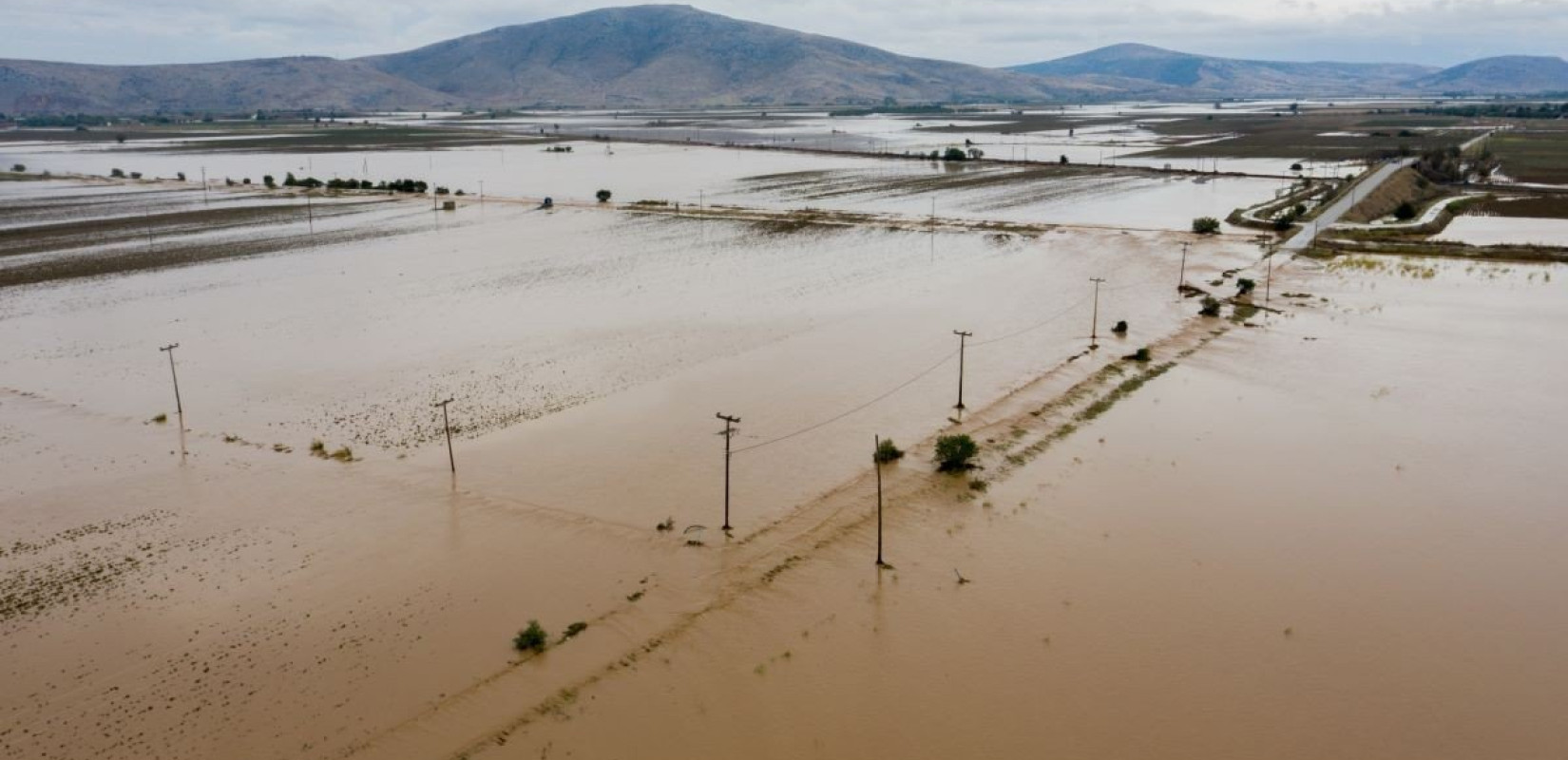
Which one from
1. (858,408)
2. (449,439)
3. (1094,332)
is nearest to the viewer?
(449,439)

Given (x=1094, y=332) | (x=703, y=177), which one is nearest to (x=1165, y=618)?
(x=1094, y=332)

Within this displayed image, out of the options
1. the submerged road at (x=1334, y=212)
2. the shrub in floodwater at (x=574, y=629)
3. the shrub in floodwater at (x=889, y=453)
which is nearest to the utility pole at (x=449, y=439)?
the shrub in floodwater at (x=574, y=629)

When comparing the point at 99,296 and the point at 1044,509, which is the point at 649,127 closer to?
the point at 99,296

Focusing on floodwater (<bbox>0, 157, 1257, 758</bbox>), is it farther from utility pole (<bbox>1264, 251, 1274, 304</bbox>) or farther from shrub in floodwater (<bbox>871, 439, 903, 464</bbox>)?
utility pole (<bbox>1264, 251, 1274, 304</bbox>)

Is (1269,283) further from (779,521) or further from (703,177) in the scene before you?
(703,177)

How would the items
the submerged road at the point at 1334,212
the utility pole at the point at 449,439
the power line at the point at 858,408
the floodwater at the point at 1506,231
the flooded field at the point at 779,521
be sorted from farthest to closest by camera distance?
the floodwater at the point at 1506,231
the submerged road at the point at 1334,212
the power line at the point at 858,408
the utility pole at the point at 449,439
the flooded field at the point at 779,521

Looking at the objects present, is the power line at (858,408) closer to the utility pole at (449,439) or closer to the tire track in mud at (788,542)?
the tire track in mud at (788,542)

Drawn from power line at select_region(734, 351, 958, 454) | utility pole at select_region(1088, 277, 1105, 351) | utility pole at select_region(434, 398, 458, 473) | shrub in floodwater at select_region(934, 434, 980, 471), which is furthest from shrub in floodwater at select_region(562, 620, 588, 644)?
utility pole at select_region(1088, 277, 1105, 351)

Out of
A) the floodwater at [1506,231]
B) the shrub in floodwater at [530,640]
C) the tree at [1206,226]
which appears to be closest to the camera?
the shrub in floodwater at [530,640]
